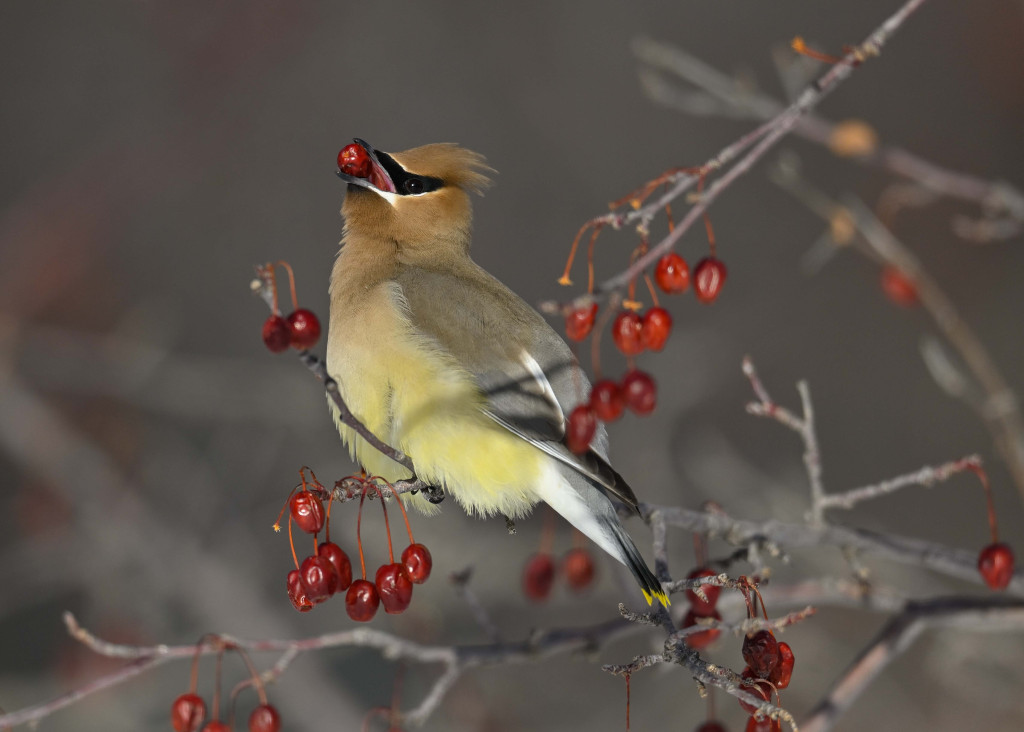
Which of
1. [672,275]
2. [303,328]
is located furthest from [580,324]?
[303,328]

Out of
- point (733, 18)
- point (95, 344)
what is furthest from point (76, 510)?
point (733, 18)

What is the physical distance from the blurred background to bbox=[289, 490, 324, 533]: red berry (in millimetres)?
1431

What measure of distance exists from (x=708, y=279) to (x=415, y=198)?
1421 mm

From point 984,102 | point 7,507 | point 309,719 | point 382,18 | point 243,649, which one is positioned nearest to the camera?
point 243,649

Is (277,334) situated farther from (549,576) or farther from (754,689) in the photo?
(549,576)

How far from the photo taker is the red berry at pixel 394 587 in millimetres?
2164

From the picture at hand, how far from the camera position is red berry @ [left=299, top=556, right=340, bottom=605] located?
6.92 feet

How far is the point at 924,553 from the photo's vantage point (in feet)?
7.78

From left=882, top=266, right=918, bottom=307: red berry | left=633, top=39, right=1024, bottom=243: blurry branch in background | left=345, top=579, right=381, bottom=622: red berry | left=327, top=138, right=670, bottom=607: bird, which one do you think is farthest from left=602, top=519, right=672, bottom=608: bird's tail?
left=882, top=266, right=918, bottom=307: red berry

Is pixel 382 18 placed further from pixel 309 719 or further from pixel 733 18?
pixel 309 719

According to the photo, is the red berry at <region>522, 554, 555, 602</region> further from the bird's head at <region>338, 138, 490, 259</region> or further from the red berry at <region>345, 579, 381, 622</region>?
the bird's head at <region>338, 138, 490, 259</region>

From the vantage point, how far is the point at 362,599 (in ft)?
7.20

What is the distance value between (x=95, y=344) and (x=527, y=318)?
261 cm

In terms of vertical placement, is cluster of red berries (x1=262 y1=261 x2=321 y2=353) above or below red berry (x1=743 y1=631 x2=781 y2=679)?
above
